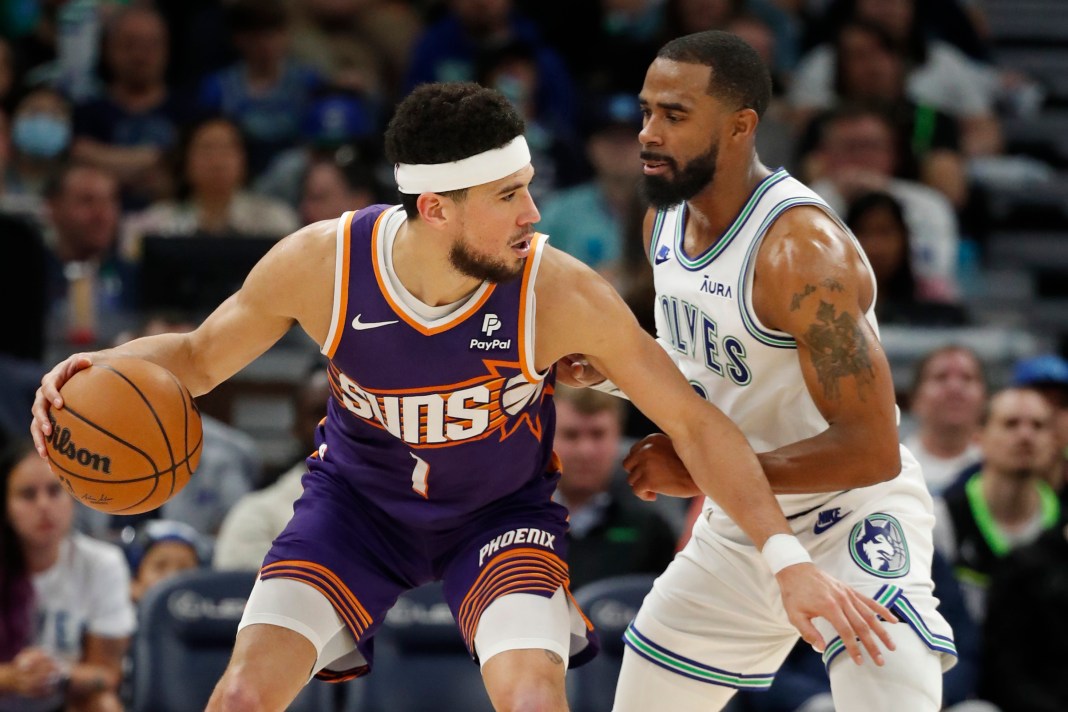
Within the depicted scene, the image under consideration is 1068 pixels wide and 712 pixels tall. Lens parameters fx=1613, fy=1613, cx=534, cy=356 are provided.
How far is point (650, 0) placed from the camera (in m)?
11.6

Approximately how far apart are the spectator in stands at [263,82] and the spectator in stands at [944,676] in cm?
515

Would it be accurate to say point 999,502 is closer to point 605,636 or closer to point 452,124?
point 605,636

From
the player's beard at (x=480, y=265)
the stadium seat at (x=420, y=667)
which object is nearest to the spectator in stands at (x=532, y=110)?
the stadium seat at (x=420, y=667)

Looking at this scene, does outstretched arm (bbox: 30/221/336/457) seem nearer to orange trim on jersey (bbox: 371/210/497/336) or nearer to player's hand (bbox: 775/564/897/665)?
orange trim on jersey (bbox: 371/210/497/336)

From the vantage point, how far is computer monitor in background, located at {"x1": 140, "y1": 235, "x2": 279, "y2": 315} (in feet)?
28.3

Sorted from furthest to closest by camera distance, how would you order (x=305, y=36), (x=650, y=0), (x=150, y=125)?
(x=650, y=0) → (x=305, y=36) → (x=150, y=125)

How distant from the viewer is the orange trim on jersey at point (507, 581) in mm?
4453

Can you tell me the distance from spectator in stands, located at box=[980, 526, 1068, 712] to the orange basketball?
3.92m

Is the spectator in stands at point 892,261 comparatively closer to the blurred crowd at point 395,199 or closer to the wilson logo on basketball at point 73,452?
the blurred crowd at point 395,199

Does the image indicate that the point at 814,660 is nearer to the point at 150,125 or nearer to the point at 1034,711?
the point at 1034,711

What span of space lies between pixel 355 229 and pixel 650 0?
7.54 metres

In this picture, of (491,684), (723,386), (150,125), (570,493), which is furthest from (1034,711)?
(150,125)

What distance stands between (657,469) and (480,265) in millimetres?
786

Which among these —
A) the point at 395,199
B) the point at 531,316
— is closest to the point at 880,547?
the point at 531,316
